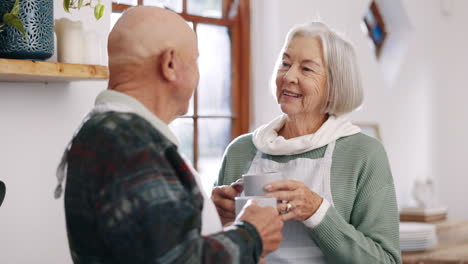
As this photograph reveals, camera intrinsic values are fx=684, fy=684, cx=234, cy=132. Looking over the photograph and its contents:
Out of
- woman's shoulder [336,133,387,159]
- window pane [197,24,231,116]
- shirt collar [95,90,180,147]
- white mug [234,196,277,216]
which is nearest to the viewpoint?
shirt collar [95,90,180,147]

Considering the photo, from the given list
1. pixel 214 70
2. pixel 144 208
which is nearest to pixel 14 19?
pixel 144 208

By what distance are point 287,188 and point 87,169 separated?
604mm

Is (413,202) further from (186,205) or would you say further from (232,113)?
(186,205)

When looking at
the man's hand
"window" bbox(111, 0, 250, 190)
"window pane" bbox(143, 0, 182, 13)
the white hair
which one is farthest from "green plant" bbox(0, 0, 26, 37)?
"window" bbox(111, 0, 250, 190)

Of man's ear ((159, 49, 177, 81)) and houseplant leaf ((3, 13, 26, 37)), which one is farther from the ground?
houseplant leaf ((3, 13, 26, 37))

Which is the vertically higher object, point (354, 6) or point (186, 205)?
point (354, 6)

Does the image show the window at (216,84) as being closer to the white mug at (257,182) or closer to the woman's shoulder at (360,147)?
the woman's shoulder at (360,147)

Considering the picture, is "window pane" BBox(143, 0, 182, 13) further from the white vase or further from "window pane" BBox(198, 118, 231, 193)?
the white vase

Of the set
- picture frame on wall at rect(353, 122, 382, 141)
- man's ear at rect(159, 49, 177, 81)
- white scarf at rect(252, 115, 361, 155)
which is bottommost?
picture frame on wall at rect(353, 122, 382, 141)

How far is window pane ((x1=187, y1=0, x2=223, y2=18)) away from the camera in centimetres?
345

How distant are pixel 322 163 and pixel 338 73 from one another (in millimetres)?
267

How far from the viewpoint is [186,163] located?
114 centimetres

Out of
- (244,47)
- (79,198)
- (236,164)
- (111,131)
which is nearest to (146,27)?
(111,131)

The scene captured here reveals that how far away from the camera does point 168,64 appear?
1.17m
